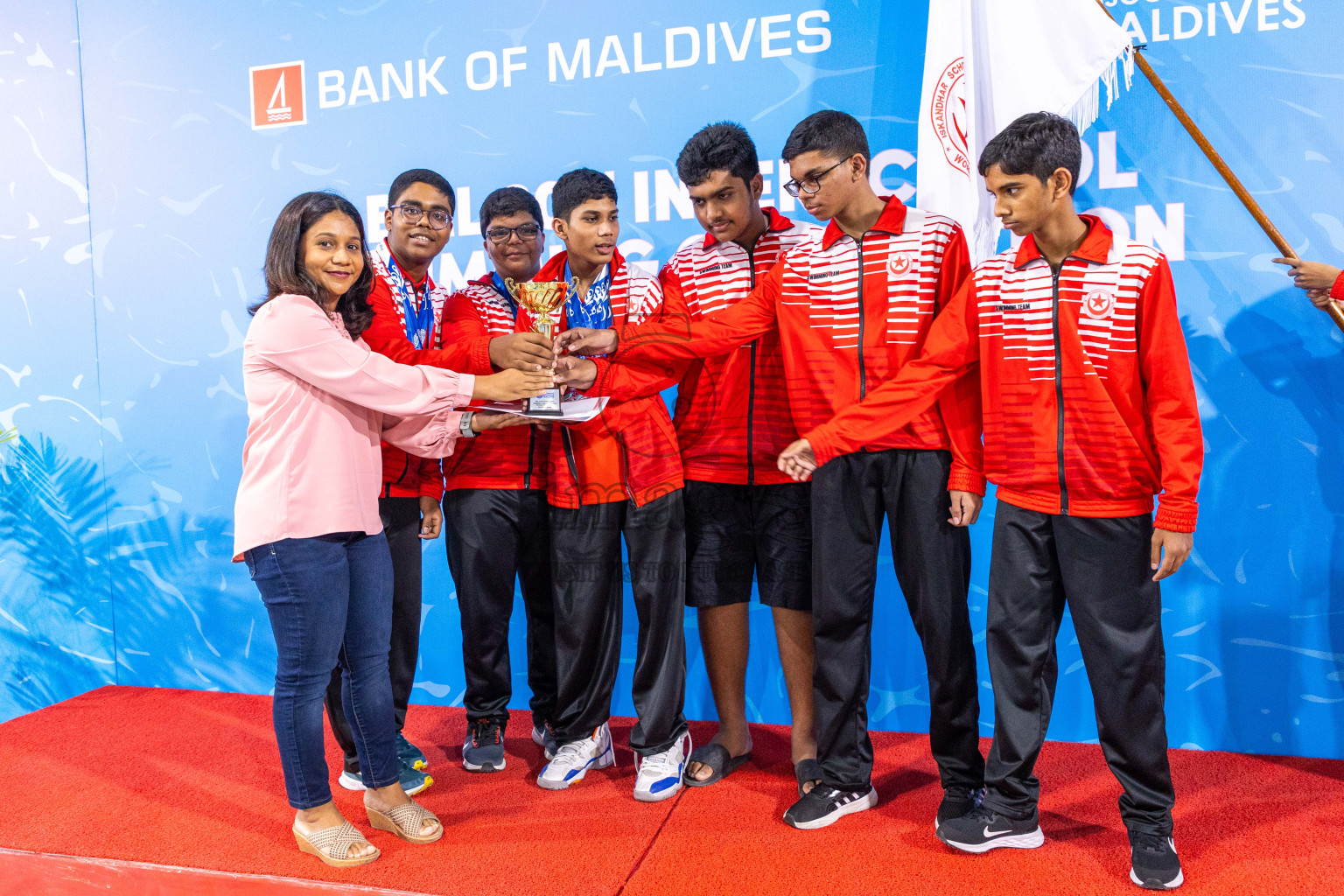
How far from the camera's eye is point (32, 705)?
4414 mm

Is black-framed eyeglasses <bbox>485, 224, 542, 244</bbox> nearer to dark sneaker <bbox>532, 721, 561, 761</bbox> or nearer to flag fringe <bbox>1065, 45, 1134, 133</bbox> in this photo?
dark sneaker <bbox>532, 721, 561, 761</bbox>

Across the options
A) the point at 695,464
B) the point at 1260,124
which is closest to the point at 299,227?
the point at 695,464

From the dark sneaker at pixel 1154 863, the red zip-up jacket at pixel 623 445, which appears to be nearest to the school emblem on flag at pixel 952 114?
the red zip-up jacket at pixel 623 445

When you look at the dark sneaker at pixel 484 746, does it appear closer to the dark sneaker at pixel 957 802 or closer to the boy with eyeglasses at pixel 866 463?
the boy with eyeglasses at pixel 866 463

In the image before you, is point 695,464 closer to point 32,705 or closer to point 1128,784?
point 1128,784

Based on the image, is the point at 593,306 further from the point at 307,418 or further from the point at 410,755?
the point at 410,755

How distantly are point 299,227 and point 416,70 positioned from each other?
1.71m

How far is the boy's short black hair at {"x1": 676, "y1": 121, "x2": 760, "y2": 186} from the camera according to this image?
267 centimetres

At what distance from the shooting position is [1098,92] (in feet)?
9.77

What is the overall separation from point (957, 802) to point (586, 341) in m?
1.60

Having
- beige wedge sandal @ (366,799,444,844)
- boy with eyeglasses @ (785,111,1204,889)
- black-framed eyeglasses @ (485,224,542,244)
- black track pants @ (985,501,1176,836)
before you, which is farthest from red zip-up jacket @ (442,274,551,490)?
black track pants @ (985,501,1176,836)

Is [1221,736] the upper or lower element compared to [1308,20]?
lower

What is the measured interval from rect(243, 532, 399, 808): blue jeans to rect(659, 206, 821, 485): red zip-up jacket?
3.25 ft

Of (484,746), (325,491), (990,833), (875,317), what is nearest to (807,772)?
(990,833)
